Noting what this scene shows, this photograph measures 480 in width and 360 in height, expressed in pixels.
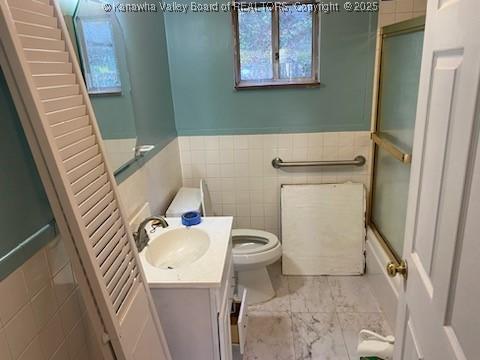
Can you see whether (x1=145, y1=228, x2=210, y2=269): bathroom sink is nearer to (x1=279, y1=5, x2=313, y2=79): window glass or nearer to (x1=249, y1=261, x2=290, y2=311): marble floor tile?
(x1=249, y1=261, x2=290, y2=311): marble floor tile

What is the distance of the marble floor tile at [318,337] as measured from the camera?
2014 mm

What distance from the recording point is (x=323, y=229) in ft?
9.06

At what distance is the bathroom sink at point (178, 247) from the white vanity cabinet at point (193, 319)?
10.9 inches

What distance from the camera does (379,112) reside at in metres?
2.56

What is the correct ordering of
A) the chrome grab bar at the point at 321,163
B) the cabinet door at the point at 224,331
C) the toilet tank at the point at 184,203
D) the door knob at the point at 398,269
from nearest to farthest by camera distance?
the door knob at the point at 398,269
the cabinet door at the point at 224,331
the toilet tank at the point at 184,203
the chrome grab bar at the point at 321,163

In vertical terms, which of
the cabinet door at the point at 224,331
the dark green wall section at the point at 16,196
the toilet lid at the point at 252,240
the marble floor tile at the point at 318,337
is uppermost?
the dark green wall section at the point at 16,196

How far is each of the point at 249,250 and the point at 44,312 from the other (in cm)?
156

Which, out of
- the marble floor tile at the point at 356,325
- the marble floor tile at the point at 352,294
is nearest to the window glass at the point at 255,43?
the marble floor tile at the point at 352,294

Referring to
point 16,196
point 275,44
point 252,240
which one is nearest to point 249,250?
point 252,240

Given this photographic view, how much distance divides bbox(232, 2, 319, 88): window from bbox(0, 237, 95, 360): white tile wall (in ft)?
6.22

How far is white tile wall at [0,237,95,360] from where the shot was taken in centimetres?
84

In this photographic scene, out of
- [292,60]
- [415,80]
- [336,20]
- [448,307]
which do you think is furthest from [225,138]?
[448,307]

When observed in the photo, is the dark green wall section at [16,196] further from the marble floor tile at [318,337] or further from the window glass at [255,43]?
the window glass at [255,43]

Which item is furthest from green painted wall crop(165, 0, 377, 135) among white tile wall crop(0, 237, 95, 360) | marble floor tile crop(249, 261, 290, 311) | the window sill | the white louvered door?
white tile wall crop(0, 237, 95, 360)
